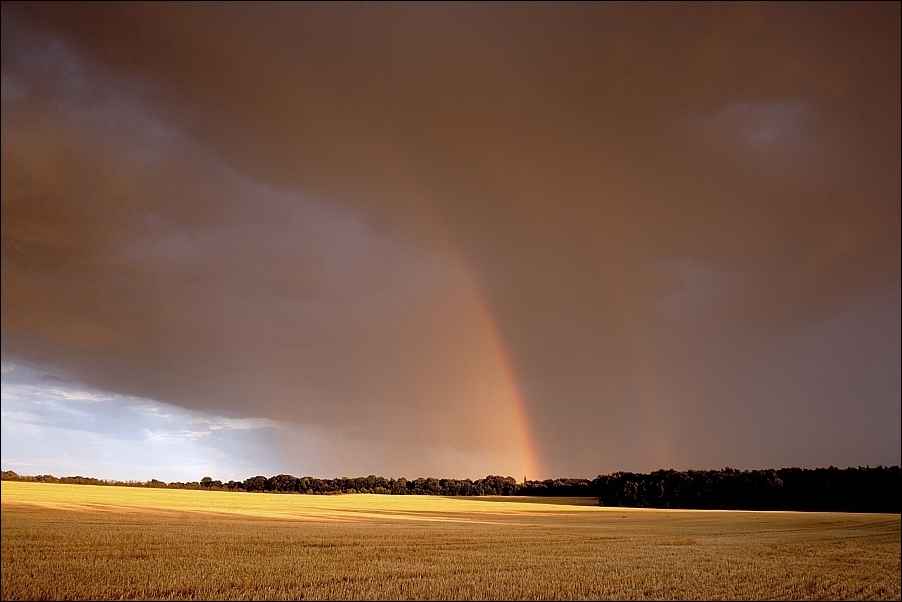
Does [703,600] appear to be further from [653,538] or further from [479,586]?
[653,538]

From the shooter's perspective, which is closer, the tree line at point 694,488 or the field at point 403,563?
the field at point 403,563

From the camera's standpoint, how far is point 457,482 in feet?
497

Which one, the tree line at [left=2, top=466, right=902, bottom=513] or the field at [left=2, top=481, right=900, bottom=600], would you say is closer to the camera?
the field at [left=2, top=481, right=900, bottom=600]

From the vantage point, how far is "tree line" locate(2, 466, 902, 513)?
343 feet

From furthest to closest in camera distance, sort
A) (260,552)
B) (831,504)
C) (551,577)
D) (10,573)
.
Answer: (831,504) < (260,552) < (551,577) < (10,573)

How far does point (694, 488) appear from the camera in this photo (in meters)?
125

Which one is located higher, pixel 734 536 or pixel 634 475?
pixel 634 475

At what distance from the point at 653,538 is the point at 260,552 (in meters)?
26.2

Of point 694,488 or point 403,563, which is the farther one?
point 694,488

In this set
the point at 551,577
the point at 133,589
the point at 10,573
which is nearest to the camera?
the point at 133,589

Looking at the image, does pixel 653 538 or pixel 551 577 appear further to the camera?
pixel 653 538

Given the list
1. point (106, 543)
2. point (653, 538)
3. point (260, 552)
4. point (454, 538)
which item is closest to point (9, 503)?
point (106, 543)

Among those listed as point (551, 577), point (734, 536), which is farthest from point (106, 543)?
point (734, 536)

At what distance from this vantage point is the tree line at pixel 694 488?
10469cm
